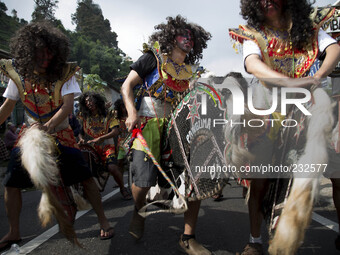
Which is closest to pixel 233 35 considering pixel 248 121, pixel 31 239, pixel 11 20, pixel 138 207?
pixel 248 121

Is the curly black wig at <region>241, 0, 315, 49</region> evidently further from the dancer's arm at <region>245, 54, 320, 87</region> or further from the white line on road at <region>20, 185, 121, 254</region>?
the white line on road at <region>20, 185, 121, 254</region>

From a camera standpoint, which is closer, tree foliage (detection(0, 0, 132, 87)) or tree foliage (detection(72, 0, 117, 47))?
tree foliage (detection(0, 0, 132, 87))

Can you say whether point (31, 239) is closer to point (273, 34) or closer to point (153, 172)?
point (153, 172)

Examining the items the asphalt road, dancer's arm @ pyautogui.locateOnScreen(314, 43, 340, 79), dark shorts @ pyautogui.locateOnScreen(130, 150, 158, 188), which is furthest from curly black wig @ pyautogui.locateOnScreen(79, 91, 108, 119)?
dancer's arm @ pyautogui.locateOnScreen(314, 43, 340, 79)

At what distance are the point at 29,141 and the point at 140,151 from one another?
3.00 feet

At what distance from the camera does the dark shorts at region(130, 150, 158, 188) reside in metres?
2.57

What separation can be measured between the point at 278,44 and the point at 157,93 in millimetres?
1159

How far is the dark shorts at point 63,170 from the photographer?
268 centimetres

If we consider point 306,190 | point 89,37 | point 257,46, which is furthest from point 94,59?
point 306,190

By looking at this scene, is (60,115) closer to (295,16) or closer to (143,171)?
(143,171)

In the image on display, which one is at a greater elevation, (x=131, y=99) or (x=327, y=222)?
(x=131, y=99)

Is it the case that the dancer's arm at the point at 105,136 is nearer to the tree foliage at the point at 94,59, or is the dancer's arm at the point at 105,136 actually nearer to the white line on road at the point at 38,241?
the white line on road at the point at 38,241

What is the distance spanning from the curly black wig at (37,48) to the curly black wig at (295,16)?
1.78 m

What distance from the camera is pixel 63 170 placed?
9.13 feet
